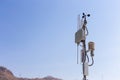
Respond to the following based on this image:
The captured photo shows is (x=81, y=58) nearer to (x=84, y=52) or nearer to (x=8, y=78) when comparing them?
(x=84, y=52)

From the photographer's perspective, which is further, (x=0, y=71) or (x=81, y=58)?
(x=0, y=71)

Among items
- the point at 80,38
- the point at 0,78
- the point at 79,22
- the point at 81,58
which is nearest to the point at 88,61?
the point at 81,58

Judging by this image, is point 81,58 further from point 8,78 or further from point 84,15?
point 8,78

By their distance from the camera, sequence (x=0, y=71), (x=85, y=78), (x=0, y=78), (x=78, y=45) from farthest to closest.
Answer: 1. (x=0, y=71)
2. (x=0, y=78)
3. (x=78, y=45)
4. (x=85, y=78)

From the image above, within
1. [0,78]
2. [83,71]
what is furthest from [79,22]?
[0,78]

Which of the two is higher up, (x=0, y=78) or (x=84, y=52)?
(x=0, y=78)

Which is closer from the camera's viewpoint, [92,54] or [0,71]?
[92,54]

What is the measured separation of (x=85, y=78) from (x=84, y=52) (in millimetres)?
1188

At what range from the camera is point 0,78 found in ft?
600

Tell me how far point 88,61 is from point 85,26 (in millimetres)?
1620

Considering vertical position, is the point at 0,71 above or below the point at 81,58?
above

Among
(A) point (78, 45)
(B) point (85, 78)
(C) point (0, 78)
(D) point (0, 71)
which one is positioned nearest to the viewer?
(B) point (85, 78)

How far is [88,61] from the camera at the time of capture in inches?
477

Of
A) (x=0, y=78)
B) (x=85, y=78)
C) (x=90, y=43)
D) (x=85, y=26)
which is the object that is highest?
(x=0, y=78)
